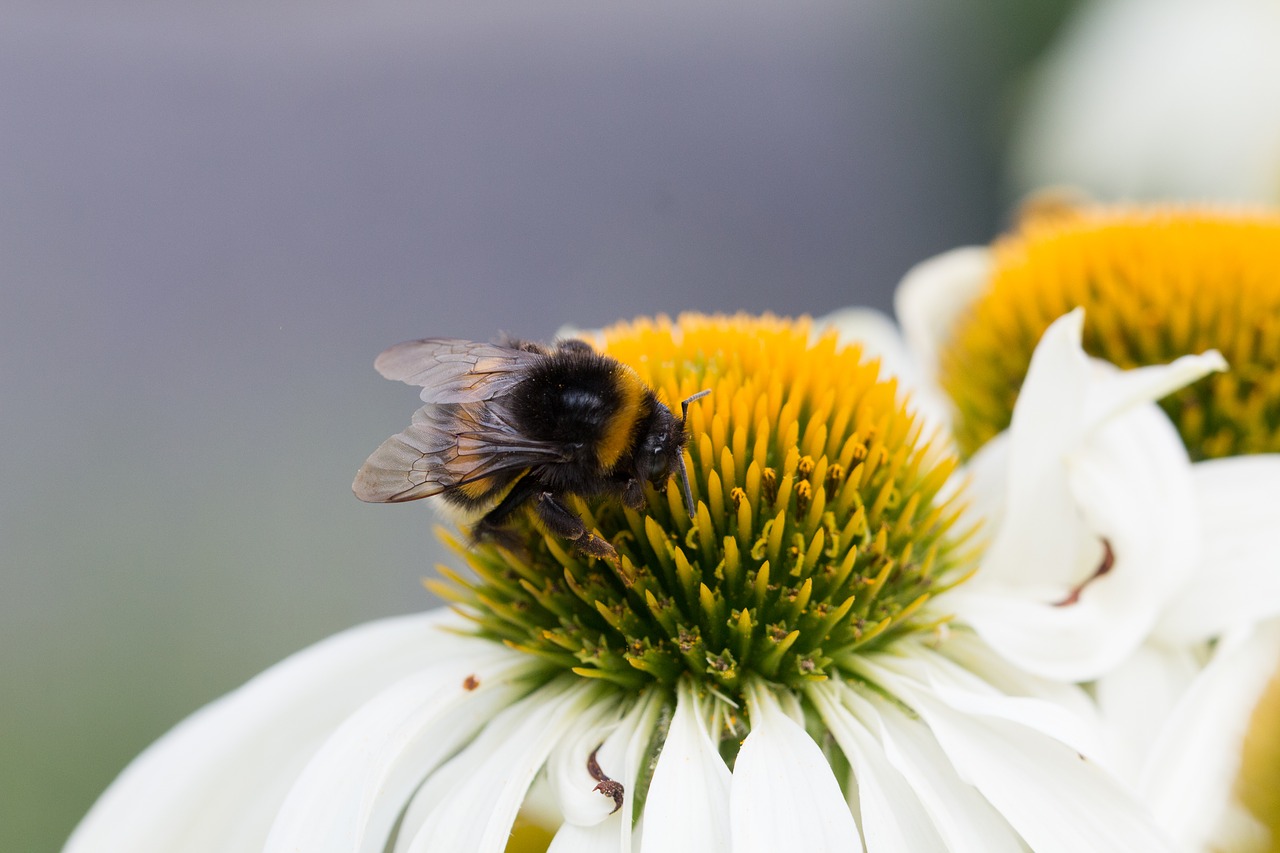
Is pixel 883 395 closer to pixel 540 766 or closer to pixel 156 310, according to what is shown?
pixel 540 766

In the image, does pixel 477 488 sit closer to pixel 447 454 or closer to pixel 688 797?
pixel 447 454

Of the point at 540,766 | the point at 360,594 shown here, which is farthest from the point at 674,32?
the point at 540,766

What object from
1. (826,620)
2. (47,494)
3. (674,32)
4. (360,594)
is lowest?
(360,594)

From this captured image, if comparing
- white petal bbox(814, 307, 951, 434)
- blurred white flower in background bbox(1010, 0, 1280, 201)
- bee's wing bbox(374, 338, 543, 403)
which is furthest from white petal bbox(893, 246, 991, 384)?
blurred white flower in background bbox(1010, 0, 1280, 201)

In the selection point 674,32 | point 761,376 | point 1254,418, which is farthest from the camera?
point 674,32

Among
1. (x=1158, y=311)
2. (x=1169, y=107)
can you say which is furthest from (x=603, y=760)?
(x=1169, y=107)

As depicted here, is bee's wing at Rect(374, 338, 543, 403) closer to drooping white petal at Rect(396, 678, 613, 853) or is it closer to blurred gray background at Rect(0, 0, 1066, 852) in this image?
drooping white petal at Rect(396, 678, 613, 853)

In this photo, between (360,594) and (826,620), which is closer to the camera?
(826,620)

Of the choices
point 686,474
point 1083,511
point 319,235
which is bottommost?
point 1083,511
